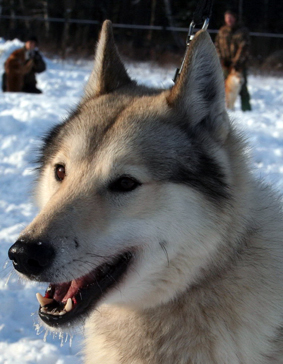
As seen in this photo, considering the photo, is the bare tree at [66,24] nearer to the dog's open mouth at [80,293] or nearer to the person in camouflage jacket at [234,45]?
the person in camouflage jacket at [234,45]

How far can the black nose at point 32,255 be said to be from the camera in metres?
1.87

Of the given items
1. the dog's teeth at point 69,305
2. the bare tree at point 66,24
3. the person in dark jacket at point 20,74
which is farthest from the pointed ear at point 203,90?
the bare tree at point 66,24

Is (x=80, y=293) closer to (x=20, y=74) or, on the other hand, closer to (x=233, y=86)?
(x=233, y=86)

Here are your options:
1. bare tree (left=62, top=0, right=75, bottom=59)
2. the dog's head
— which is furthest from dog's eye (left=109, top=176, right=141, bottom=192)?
bare tree (left=62, top=0, right=75, bottom=59)

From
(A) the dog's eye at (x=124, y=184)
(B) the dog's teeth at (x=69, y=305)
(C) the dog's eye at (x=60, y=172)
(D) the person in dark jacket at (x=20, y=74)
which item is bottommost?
(D) the person in dark jacket at (x=20, y=74)

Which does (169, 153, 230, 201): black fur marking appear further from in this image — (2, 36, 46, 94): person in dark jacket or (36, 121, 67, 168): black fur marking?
(2, 36, 46, 94): person in dark jacket

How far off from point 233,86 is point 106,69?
285 inches

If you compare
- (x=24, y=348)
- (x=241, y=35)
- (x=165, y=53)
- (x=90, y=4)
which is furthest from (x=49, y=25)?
(x=24, y=348)

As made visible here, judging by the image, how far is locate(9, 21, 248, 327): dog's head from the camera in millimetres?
1976

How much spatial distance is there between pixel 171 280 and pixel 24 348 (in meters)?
1.35

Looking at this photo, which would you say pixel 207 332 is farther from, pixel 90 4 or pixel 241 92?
pixel 90 4

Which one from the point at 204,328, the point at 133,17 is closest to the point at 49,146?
the point at 204,328

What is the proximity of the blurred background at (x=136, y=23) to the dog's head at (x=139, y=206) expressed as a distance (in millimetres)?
17657

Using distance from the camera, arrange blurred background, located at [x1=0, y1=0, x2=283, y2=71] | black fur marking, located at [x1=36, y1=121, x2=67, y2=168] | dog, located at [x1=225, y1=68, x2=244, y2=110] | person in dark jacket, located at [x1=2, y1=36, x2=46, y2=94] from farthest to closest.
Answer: blurred background, located at [x1=0, y1=0, x2=283, y2=71] < person in dark jacket, located at [x1=2, y1=36, x2=46, y2=94] < dog, located at [x1=225, y1=68, x2=244, y2=110] < black fur marking, located at [x1=36, y1=121, x2=67, y2=168]
